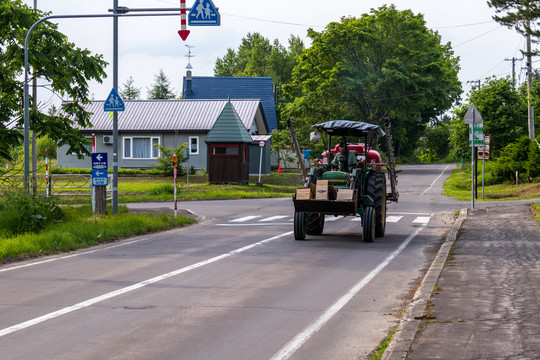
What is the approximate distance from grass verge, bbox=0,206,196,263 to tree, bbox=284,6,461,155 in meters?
41.9

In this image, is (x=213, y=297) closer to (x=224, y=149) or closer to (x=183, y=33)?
(x=183, y=33)

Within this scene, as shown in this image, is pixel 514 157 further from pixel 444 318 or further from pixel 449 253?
pixel 444 318

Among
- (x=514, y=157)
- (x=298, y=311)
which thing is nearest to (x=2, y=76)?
(x=298, y=311)

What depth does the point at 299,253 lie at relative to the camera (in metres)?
13.6

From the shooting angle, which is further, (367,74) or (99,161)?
(367,74)

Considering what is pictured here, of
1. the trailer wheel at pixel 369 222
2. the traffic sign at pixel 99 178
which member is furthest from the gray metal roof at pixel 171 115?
the trailer wheel at pixel 369 222

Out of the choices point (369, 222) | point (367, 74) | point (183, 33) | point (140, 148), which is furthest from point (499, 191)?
point (367, 74)

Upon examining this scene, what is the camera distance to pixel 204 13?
1683cm

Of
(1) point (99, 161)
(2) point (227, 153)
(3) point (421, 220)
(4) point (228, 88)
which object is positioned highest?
(4) point (228, 88)

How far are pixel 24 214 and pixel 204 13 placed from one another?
6162mm

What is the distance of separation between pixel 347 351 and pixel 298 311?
1.75 m

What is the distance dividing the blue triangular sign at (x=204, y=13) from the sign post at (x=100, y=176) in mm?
4839

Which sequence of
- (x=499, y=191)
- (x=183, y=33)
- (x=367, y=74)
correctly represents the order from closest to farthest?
(x=183, y=33)
(x=499, y=191)
(x=367, y=74)

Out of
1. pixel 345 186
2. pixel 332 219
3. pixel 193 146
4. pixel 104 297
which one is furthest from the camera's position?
pixel 193 146
